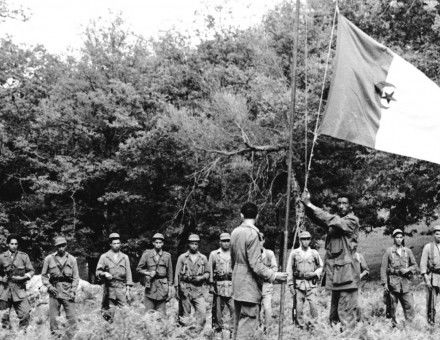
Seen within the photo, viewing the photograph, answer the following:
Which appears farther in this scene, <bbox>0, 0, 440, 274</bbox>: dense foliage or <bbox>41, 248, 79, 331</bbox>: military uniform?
<bbox>0, 0, 440, 274</bbox>: dense foliage

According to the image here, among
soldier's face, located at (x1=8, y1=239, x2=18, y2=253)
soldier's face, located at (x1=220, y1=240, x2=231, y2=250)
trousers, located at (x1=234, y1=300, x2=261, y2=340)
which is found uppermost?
soldier's face, located at (x1=220, y1=240, x2=231, y2=250)

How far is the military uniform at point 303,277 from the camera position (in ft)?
43.7

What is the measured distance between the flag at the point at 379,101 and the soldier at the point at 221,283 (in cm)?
560

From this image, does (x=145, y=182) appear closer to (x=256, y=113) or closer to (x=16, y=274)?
(x=256, y=113)

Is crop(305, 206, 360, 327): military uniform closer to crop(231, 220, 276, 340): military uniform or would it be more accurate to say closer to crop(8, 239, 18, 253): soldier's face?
crop(231, 220, 276, 340): military uniform

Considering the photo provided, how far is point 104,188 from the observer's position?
110 ft

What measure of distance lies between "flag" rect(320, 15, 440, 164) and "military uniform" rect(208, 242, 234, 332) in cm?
597

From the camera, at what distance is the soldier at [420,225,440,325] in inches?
497

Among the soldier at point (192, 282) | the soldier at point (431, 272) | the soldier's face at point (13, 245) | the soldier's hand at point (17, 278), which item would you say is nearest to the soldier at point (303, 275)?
the soldier at point (192, 282)

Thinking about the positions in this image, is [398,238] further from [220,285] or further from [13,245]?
[13,245]

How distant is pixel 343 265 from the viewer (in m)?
8.88

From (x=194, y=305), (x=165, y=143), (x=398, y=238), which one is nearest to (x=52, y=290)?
(x=194, y=305)

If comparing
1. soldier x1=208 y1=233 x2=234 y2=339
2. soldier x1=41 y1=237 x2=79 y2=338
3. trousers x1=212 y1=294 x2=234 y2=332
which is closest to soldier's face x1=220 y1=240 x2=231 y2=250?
soldier x1=208 y1=233 x2=234 y2=339

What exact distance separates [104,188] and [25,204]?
4243 mm
